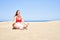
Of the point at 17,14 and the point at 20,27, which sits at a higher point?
the point at 17,14

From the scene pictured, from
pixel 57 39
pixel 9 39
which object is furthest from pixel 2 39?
pixel 57 39

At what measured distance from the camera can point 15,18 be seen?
21.7 ft

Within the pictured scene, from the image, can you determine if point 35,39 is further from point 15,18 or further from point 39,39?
point 15,18

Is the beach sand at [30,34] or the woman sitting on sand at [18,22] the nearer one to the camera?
the beach sand at [30,34]

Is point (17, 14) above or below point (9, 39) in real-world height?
above

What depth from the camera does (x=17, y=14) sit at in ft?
21.6

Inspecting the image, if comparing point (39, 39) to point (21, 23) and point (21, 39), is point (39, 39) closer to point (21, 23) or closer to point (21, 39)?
point (21, 39)

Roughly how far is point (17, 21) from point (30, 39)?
249 cm

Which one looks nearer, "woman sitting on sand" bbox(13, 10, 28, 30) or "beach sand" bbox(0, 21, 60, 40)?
"beach sand" bbox(0, 21, 60, 40)

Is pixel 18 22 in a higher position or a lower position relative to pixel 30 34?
higher

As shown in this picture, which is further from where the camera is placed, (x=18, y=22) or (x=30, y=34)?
(x=18, y=22)

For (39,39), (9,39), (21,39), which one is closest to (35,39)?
(39,39)

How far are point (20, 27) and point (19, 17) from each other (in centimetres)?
44

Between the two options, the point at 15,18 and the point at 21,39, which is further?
the point at 15,18
